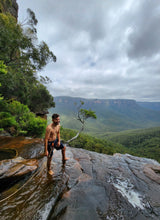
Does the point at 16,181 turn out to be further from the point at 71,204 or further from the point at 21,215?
the point at 71,204

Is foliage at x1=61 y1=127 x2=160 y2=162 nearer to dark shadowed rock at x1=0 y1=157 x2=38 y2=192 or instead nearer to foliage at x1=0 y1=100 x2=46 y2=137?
foliage at x1=0 y1=100 x2=46 y2=137

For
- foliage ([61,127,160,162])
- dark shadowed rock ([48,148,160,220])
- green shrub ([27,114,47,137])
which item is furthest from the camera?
foliage ([61,127,160,162])

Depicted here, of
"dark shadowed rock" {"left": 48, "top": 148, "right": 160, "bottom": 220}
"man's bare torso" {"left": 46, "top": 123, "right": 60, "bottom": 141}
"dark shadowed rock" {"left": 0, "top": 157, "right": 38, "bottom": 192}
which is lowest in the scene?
"dark shadowed rock" {"left": 48, "top": 148, "right": 160, "bottom": 220}

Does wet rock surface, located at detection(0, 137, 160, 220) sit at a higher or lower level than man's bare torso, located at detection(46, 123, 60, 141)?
lower

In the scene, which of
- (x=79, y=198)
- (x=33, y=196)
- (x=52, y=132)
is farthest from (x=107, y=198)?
(x=52, y=132)

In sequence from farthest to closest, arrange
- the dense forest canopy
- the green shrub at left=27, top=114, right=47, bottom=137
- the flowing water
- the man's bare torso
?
the green shrub at left=27, top=114, right=47, bottom=137, the dense forest canopy, the man's bare torso, the flowing water

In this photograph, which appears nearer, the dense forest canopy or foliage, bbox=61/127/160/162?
the dense forest canopy

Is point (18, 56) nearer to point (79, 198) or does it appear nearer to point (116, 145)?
point (79, 198)

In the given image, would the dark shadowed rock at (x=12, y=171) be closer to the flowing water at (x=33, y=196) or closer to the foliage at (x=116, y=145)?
the flowing water at (x=33, y=196)

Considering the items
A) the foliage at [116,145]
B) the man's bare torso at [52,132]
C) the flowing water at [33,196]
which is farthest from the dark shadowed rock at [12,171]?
the foliage at [116,145]

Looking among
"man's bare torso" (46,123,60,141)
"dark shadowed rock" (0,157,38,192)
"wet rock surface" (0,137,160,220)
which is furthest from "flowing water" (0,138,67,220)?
"man's bare torso" (46,123,60,141)

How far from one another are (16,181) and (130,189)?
508cm

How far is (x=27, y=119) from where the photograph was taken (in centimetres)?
1199

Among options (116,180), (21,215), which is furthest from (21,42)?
(116,180)
